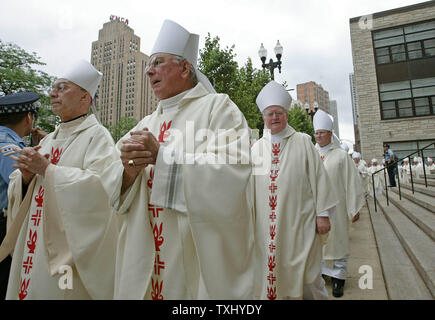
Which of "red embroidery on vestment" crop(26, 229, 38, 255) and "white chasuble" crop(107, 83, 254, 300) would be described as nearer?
"white chasuble" crop(107, 83, 254, 300)

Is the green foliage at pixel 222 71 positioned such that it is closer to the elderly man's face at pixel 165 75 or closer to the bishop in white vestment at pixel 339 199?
the bishop in white vestment at pixel 339 199

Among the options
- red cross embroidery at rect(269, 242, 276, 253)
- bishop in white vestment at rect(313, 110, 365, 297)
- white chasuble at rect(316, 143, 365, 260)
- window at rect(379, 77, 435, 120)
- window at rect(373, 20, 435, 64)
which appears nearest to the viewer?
red cross embroidery at rect(269, 242, 276, 253)

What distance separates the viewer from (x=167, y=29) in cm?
193

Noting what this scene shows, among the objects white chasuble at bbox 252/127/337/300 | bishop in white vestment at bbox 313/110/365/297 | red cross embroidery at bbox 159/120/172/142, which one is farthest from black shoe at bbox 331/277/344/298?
red cross embroidery at bbox 159/120/172/142

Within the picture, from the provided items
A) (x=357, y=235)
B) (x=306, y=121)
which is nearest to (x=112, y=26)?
(x=306, y=121)

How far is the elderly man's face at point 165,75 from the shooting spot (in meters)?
1.79

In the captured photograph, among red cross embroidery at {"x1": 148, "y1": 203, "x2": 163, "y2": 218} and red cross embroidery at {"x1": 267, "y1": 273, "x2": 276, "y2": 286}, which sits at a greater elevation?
red cross embroidery at {"x1": 148, "y1": 203, "x2": 163, "y2": 218}

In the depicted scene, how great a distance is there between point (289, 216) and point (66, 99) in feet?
8.01

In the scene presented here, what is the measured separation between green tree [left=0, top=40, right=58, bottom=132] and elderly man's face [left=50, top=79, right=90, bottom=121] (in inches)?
781

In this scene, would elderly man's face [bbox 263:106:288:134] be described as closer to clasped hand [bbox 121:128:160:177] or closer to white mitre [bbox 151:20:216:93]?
white mitre [bbox 151:20:216:93]

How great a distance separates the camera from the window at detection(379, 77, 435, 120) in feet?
69.1

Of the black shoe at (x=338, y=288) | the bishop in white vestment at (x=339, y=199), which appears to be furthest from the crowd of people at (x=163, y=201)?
the bishop in white vestment at (x=339, y=199)

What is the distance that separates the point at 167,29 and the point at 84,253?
167 cm
